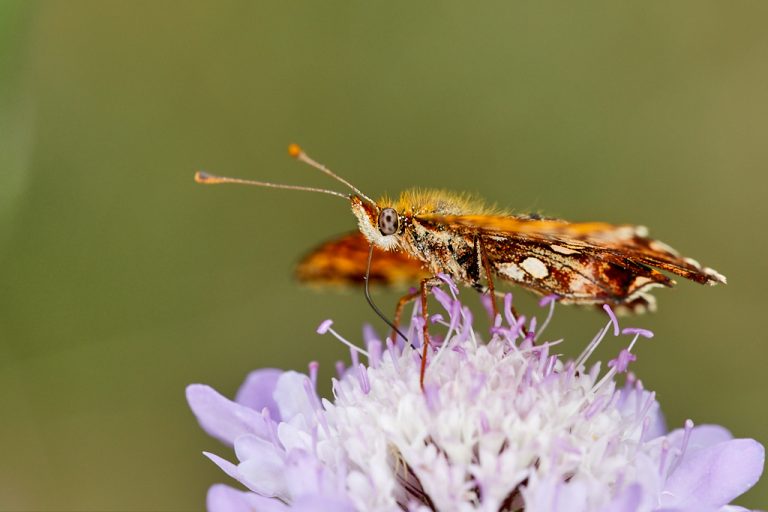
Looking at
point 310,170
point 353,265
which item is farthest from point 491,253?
point 310,170

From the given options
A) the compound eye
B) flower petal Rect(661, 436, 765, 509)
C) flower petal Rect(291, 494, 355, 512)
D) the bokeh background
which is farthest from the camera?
the bokeh background

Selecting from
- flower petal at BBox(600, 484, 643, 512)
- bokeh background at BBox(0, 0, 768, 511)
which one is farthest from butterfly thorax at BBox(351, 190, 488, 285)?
bokeh background at BBox(0, 0, 768, 511)

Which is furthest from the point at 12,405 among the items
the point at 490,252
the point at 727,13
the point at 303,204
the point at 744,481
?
the point at 727,13

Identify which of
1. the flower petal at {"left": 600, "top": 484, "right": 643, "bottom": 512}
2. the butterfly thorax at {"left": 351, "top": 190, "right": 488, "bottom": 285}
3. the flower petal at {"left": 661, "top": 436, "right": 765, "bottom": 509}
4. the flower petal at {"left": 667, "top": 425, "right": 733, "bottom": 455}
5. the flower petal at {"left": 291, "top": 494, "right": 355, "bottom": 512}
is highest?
the butterfly thorax at {"left": 351, "top": 190, "right": 488, "bottom": 285}

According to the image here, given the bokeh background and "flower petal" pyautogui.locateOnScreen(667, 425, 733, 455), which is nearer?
"flower petal" pyautogui.locateOnScreen(667, 425, 733, 455)

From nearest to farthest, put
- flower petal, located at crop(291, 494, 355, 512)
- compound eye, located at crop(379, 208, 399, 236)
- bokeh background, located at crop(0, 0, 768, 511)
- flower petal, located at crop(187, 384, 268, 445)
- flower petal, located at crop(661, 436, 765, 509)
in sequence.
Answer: flower petal, located at crop(291, 494, 355, 512) → flower petal, located at crop(661, 436, 765, 509) → flower petal, located at crop(187, 384, 268, 445) → compound eye, located at crop(379, 208, 399, 236) → bokeh background, located at crop(0, 0, 768, 511)

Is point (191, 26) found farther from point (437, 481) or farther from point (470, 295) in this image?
point (437, 481)

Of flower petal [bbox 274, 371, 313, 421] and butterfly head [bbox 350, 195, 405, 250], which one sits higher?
butterfly head [bbox 350, 195, 405, 250]

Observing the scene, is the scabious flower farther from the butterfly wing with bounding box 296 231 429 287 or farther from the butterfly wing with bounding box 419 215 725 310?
the butterfly wing with bounding box 296 231 429 287

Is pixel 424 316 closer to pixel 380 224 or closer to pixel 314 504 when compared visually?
pixel 380 224
